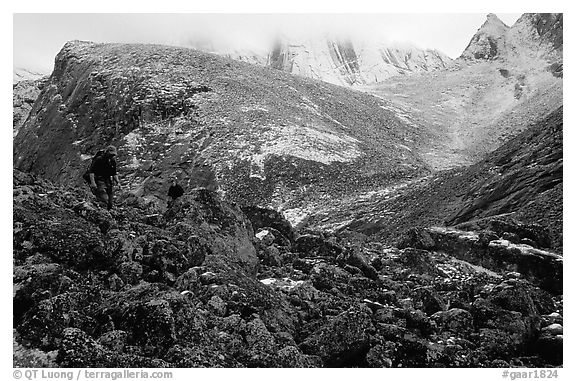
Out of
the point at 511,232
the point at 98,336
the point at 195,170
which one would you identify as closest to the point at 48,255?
the point at 98,336

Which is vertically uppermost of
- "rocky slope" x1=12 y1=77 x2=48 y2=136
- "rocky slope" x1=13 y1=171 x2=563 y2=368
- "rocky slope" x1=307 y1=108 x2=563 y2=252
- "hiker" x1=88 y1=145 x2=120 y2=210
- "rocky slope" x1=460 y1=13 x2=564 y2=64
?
"rocky slope" x1=460 y1=13 x2=564 y2=64

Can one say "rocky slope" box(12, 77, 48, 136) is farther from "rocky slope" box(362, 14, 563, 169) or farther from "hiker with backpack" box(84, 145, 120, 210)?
"hiker with backpack" box(84, 145, 120, 210)

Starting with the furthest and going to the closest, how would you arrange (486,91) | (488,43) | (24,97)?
(488,43) → (486,91) → (24,97)

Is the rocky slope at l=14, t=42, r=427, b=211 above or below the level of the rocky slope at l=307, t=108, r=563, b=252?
above

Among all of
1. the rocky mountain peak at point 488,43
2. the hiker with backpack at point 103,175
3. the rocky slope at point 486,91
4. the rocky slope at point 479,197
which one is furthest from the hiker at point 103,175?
the rocky mountain peak at point 488,43

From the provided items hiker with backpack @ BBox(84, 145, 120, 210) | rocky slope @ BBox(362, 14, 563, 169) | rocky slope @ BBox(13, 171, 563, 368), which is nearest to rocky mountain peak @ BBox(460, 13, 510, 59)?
rocky slope @ BBox(362, 14, 563, 169)

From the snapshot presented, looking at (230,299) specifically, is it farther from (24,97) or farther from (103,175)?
(24,97)

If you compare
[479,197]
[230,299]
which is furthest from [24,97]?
[230,299]

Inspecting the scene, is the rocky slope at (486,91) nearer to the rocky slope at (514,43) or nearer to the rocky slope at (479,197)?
the rocky slope at (514,43)

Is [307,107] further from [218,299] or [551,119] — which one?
[218,299]
